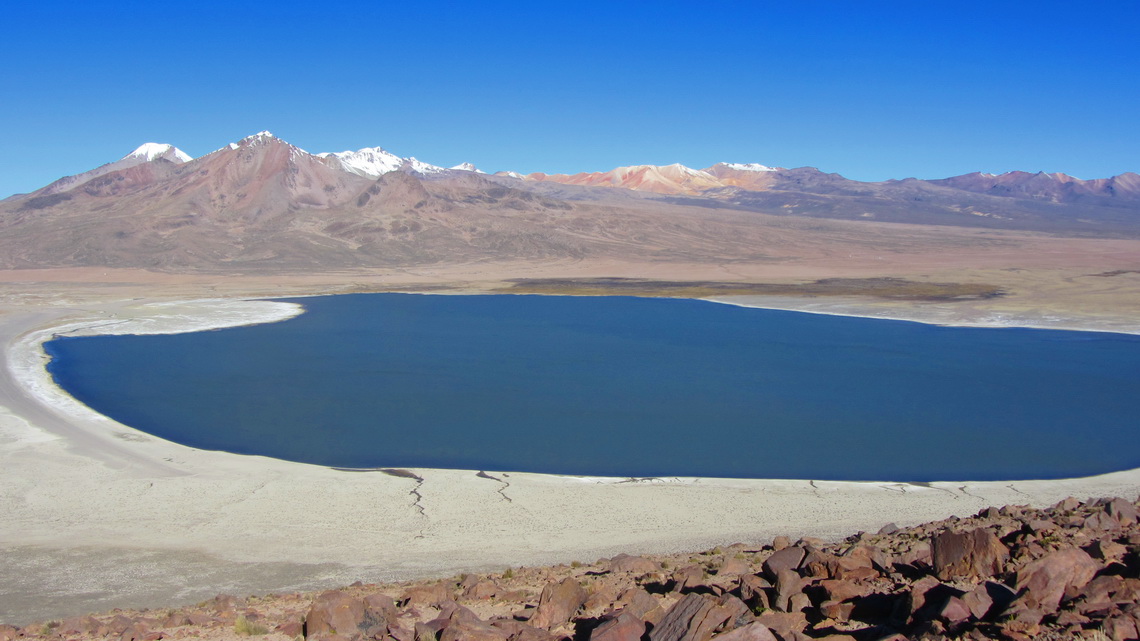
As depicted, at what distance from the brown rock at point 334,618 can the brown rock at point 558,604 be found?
4.71 ft

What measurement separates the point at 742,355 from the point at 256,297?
122 ft

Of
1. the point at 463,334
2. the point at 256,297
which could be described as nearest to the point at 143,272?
the point at 256,297

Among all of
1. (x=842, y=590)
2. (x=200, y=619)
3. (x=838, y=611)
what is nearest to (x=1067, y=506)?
(x=842, y=590)

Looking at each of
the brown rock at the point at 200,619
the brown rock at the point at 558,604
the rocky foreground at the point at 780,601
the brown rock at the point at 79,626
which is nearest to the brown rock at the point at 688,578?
the rocky foreground at the point at 780,601

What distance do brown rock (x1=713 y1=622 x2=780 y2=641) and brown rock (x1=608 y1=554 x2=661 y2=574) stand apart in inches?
127

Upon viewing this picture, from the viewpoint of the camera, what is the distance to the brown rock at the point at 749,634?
19.7ft

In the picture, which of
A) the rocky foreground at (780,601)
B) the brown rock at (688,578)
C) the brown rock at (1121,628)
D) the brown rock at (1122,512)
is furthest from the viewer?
the brown rock at (1122,512)

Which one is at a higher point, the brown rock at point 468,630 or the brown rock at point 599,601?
the brown rock at point 468,630

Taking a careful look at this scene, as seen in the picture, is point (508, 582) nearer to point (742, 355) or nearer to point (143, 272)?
point (742, 355)

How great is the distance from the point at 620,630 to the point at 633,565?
297 cm

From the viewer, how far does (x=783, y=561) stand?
796 cm

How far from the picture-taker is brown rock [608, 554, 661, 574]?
30.9 feet

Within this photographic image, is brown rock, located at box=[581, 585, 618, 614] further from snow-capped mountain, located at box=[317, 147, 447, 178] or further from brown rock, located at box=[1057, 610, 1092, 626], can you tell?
snow-capped mountain, located at box=[317, 147, 447, 178]

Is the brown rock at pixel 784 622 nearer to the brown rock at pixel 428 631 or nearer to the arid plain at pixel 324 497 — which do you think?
the brown rock at pixel 428 631
